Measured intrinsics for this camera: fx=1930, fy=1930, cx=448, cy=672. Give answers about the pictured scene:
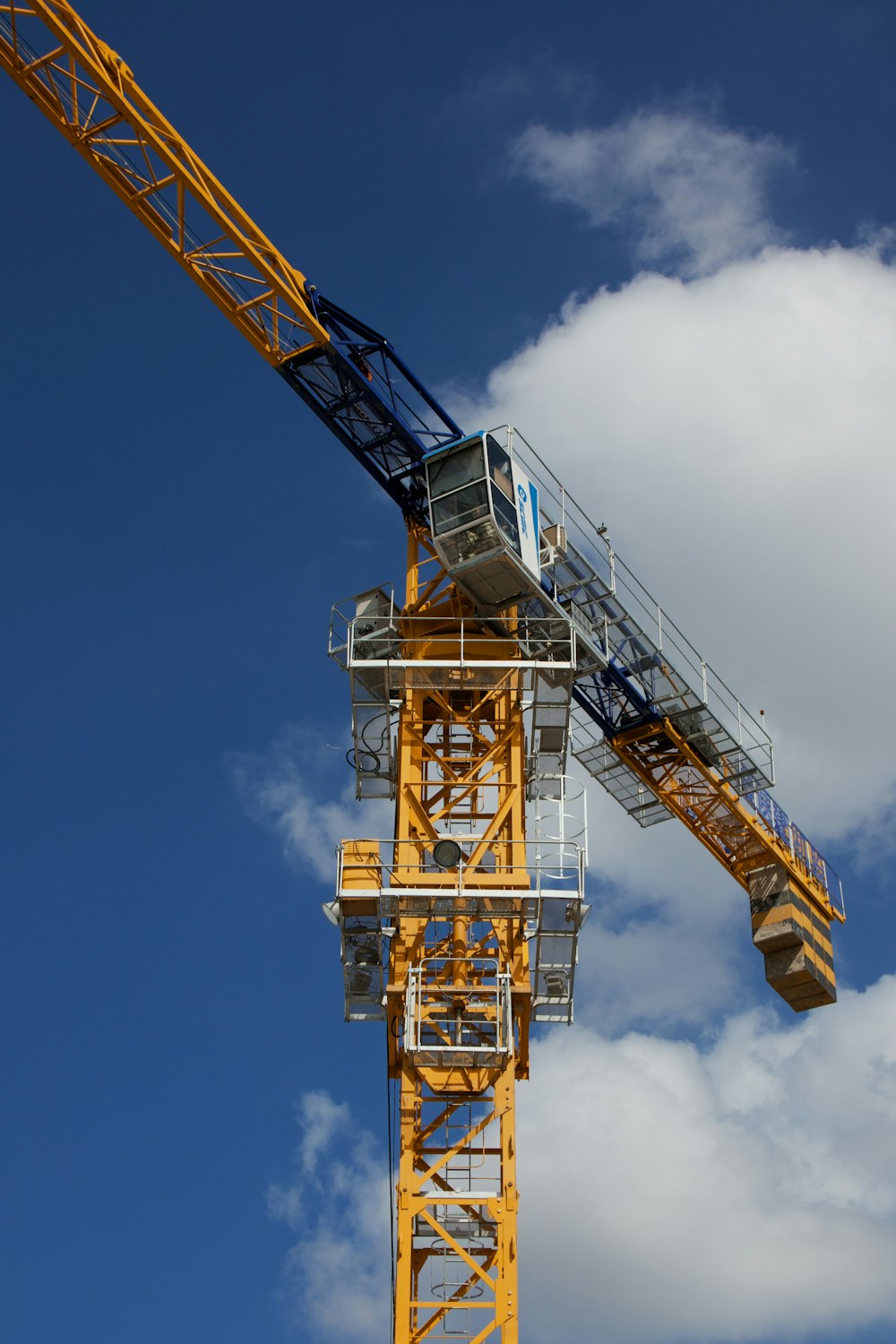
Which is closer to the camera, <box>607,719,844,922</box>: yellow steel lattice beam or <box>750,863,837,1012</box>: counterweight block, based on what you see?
<box>607,719,844,922</box>: yellow steel lattice beam

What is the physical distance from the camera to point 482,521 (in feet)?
112

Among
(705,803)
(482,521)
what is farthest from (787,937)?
(482,521)

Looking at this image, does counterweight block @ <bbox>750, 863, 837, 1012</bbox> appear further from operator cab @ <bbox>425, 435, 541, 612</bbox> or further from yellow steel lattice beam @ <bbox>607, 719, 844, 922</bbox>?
operator cab @ <bbox>425, 435, 541, 612</bbox>

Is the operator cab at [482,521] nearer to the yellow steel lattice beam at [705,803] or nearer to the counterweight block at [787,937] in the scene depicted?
the yellow steel lattice beam at [705,803]

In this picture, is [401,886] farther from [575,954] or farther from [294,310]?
[294,310]

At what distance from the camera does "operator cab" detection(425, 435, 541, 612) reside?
113 feet

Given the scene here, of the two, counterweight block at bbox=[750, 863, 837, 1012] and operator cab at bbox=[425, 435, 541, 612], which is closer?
operator cab at bbox=[425, 435, 541, 612]

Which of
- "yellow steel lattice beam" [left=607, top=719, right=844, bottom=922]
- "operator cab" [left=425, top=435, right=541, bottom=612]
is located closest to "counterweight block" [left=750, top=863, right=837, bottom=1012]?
"yellow steel lattice beam" [left=607, top=719, right=844, bottom=922]

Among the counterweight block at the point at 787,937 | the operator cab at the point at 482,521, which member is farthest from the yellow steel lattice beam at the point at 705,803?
the operator cab at the point at 482,521

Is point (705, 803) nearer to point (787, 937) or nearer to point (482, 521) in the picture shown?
point (787, 937)

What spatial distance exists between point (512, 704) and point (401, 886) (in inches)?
169

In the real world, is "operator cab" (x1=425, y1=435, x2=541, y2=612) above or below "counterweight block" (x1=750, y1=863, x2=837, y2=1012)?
above

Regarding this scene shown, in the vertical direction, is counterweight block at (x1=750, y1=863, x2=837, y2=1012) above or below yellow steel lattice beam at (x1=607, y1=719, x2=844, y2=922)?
below

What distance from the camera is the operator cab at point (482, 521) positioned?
3444 cm
